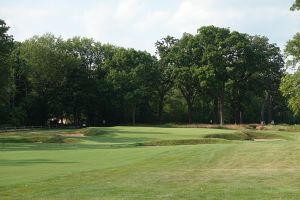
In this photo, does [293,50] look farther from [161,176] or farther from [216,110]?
[216,110]

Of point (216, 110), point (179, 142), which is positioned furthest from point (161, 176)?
point (216, 110)

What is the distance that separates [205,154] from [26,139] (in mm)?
30705

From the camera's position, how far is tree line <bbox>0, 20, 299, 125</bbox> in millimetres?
90000

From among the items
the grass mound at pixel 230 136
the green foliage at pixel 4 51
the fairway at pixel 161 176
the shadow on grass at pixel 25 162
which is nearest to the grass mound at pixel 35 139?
the green foliage at pixel 4 51

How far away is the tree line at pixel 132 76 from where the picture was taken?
90.0 meters

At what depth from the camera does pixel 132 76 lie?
94000 mm

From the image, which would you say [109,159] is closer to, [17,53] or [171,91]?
[17,53]

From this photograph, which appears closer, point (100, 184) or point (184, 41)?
point (100, 184)

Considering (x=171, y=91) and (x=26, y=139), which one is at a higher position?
(x=171, y=91)

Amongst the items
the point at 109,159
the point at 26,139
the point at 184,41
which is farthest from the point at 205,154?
the point at 184,41

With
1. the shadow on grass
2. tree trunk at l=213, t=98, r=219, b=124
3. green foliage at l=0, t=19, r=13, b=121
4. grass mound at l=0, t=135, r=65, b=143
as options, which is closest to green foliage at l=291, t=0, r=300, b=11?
the shadow on grass

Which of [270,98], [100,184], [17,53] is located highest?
[17,53]

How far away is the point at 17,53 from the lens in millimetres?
96438

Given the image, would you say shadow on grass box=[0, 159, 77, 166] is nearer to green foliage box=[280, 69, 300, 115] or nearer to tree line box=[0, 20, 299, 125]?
green foliage box=[280, 69, 300, 115]
